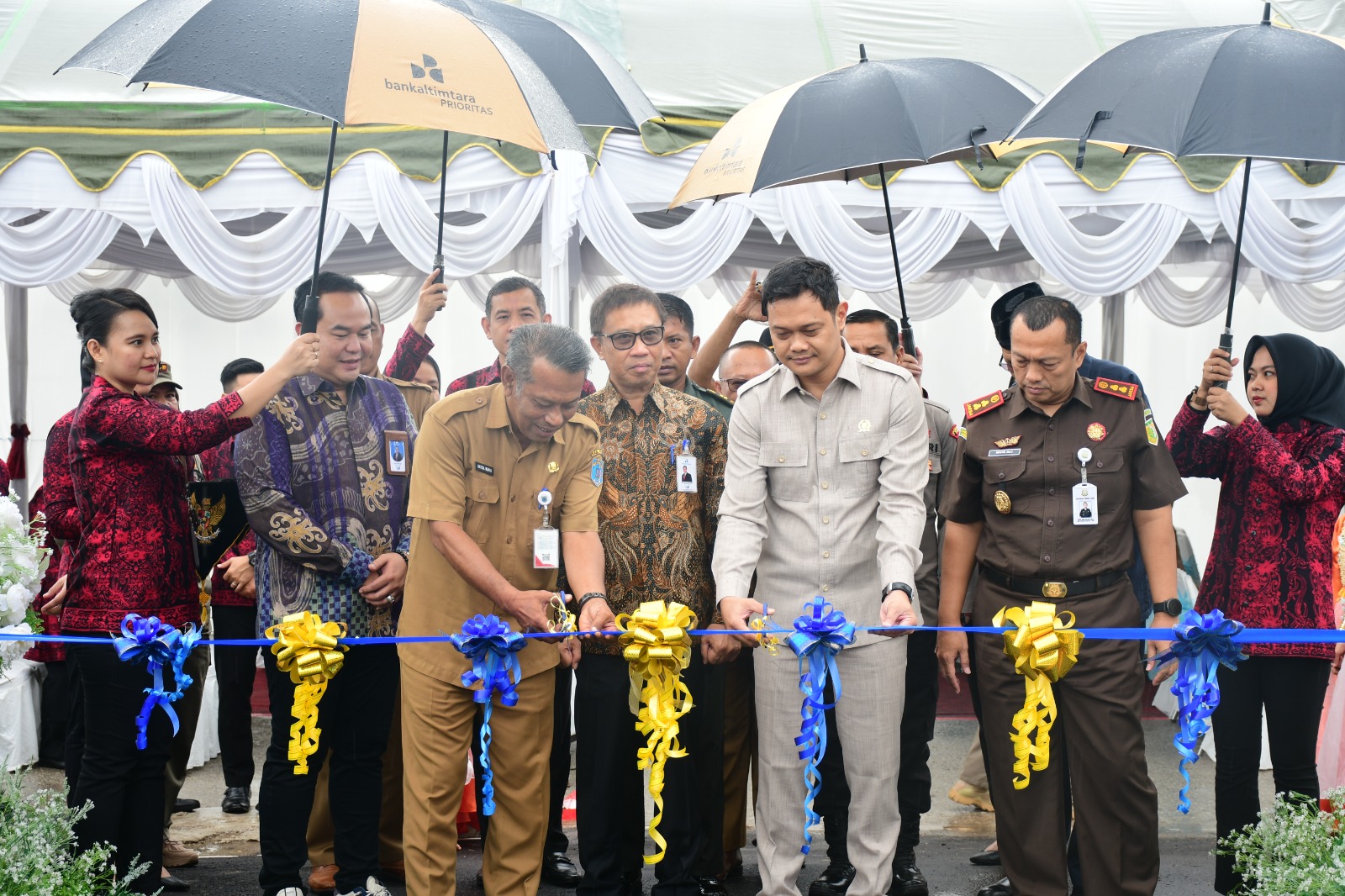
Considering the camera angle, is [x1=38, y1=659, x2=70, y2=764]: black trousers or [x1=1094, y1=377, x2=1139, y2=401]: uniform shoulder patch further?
[x1=38, y1=659, x2=70, y2=764]: black trousers

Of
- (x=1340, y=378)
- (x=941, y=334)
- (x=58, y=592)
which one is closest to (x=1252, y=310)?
(x=941, y=334)

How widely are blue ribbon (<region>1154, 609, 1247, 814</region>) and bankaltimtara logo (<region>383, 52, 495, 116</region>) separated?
2.38 m

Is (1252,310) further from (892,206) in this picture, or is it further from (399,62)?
(399,62)

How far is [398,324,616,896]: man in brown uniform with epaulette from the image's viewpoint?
3.61 m

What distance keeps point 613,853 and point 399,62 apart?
247cm

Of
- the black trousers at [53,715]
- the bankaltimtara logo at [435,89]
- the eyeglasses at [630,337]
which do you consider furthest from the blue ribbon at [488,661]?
the black trousers at [53,715]

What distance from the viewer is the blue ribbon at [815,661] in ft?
10.7

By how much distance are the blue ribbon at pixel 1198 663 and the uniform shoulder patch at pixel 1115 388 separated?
0.80 metres

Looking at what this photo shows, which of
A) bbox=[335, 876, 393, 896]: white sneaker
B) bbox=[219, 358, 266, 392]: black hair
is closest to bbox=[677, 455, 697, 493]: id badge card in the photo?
bbox=[335, 876, 393, 896]: white sneaker

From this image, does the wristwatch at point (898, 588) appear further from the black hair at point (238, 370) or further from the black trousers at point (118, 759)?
the black hair at point (238, 370)

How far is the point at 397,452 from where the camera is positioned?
4105 mm

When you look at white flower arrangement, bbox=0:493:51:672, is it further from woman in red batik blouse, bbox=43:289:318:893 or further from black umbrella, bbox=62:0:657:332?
black umbrella, bbox=62:0:657:332

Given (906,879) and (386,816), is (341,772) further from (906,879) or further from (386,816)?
(906,879)

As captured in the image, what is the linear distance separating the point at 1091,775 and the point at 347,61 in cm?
302
